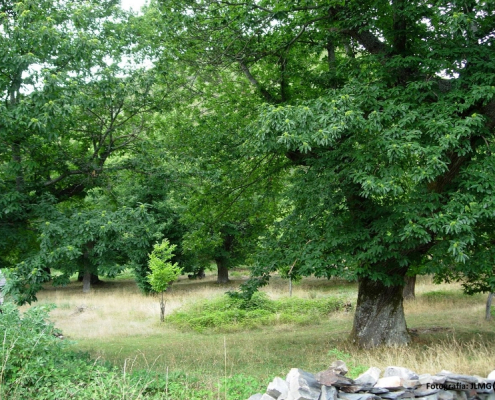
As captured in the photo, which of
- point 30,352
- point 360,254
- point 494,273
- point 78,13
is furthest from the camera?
point 494,273

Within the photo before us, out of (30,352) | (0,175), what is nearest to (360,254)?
(30,352)

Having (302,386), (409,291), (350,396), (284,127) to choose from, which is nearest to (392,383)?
(350,396)

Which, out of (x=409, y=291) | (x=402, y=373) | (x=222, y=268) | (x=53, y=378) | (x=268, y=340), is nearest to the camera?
(x=402, y=373)

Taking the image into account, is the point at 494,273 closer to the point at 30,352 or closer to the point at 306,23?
the point at 306,23

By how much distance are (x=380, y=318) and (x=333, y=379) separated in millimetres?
6512

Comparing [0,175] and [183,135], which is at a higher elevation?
[183,135]

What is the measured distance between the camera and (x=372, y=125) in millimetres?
6961

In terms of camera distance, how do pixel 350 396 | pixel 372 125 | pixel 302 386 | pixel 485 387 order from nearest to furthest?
pixel 302 386 < pixel 350 396 < pixel 485 387 < pixel 372 125

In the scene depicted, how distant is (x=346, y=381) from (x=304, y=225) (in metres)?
5.43

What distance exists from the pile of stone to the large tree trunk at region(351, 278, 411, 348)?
5777 millimetres

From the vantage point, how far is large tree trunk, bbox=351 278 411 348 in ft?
33.9

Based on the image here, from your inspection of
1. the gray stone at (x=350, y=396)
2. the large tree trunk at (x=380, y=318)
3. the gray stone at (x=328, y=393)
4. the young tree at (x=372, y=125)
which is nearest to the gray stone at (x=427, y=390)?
the gray stone at (x=350, y=396)

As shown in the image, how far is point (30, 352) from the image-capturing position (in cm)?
518

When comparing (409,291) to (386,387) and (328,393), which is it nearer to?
(386,387)
